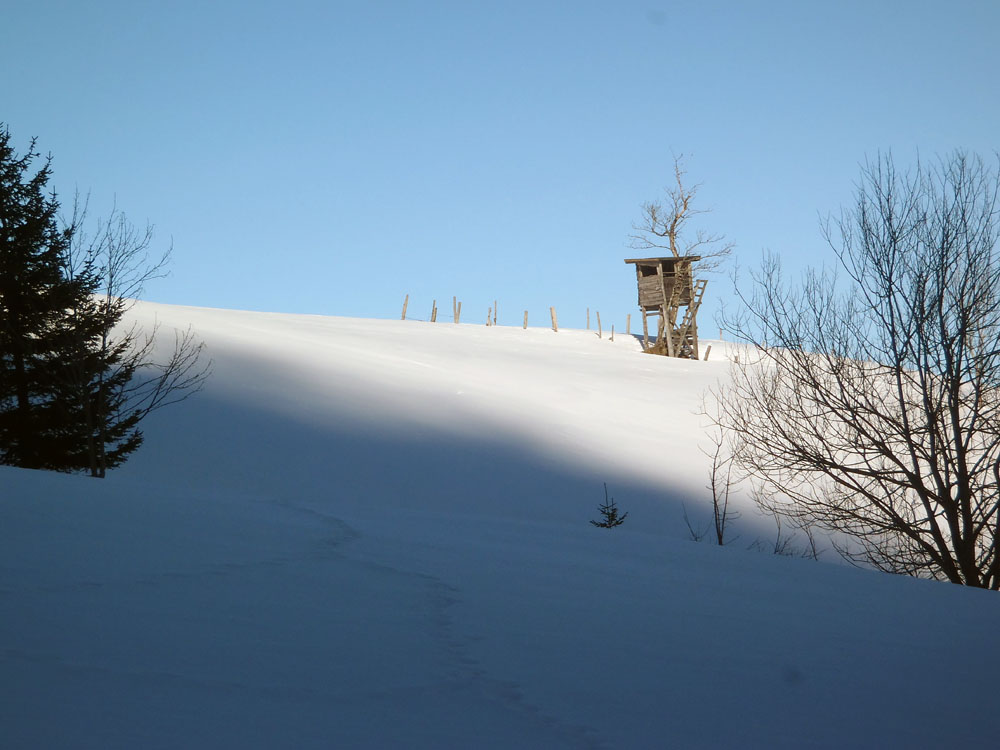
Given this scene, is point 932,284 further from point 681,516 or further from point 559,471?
point 559,471

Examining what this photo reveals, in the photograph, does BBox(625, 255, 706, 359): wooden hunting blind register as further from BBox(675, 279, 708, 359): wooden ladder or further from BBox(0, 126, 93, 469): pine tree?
BBox(0, 126, 93, 469): pine tree

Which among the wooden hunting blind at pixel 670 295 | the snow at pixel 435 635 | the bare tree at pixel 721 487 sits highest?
the wooden hunting blind at pixel 670 295

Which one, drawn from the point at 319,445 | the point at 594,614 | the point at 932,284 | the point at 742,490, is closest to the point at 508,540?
the point at 594,614

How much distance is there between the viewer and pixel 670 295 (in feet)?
118

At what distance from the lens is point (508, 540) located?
5582 millimetres

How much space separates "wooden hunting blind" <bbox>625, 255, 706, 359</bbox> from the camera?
35.7 metres

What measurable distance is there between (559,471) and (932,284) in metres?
8.13

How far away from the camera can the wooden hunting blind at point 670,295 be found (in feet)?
117

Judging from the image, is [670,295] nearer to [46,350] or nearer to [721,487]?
[721,487]

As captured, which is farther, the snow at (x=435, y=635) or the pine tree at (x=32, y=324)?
the pine tree at (x=32, y=324)

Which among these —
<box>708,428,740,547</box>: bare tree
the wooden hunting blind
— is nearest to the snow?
<box>708,428,740,547</box>: bare tree

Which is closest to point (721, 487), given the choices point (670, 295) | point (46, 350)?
point (46, 350)

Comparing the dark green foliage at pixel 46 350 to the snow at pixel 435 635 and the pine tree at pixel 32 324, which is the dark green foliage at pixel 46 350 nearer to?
the pine tree at pixel 32 324

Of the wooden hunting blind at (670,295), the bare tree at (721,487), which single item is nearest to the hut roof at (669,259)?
the wooden hunting blind at (670,295)
